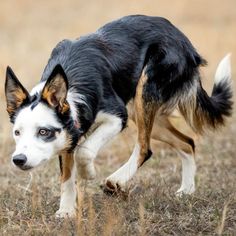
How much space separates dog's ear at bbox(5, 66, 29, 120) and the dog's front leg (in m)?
0.82

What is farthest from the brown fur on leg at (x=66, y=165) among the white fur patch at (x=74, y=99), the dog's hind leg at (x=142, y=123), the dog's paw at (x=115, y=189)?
the white fur patch at (x=74, y=99)

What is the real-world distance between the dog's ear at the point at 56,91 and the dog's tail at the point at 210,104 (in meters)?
2.04

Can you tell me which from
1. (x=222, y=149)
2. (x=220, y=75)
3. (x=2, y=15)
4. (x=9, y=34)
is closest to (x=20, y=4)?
(x=2, y=15)

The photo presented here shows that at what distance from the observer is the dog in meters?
5.98

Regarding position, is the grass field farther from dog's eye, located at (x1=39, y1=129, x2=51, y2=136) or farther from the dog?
dog's eye, located at (x1=39, y1=129, x2=51, y2=136)

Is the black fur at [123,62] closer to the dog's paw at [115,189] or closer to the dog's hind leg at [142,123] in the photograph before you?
the dog's hind leg at [142,123]

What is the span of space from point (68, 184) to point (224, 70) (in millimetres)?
2274

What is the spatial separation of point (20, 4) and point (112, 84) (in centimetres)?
1621

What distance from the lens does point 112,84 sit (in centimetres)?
689

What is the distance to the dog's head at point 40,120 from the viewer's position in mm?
5812

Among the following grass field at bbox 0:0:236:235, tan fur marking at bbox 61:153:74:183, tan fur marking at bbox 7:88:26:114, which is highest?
tan fur marking at bbox 7:88:26:114

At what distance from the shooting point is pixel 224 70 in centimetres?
813

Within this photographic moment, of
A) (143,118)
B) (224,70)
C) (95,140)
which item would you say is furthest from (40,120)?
(224,70)

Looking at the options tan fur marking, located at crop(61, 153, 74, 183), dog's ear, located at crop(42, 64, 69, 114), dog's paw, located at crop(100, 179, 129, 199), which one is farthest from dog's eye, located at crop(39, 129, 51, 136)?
dog's paw, located at crop(100, 179, 129, 199)
